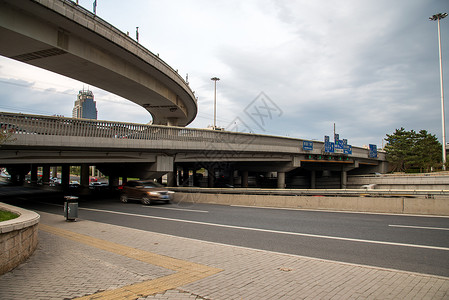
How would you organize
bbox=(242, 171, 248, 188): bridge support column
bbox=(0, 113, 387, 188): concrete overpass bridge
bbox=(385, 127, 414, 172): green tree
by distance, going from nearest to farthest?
bbox=(0, 113, 387, 188): concrete overpass bridge < bbox=(242, 171, 248, 188): bridge support column < bbox=(385, 127, 414, 172): green tree

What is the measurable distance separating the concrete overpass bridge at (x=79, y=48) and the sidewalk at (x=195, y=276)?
11078mm

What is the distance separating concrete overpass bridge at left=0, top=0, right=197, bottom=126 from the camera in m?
13.7

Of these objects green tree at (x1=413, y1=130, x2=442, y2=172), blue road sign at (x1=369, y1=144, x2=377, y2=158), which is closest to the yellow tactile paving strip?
blue road sign at (x1=369, y1=144, x2=377, y2=158)

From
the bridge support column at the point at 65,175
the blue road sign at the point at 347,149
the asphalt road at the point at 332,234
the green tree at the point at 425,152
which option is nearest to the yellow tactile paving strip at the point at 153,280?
the asphalt road at the point at 332,234

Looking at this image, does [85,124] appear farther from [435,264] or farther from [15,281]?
[435,264]

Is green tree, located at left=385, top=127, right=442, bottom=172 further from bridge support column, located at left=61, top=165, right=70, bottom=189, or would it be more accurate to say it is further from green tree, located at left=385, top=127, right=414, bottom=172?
bridge support column, located at left=61, top=165, right=70, bottom=189

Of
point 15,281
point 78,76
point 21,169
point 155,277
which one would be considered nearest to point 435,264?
point 155,277

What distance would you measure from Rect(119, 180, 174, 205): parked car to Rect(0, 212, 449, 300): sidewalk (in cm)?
1167

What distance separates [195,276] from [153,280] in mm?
769

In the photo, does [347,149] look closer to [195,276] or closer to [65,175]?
[65,175]

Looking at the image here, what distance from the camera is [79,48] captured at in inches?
653

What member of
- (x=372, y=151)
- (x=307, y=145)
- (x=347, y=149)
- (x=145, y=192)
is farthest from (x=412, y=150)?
(x=145, y=192)

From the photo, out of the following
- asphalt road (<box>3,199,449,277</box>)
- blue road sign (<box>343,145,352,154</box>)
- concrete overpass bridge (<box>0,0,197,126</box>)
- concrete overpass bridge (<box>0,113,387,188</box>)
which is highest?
concrete overpass bridge (<box>0,0,197,126</box>)

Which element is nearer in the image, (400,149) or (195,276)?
(195,276)
